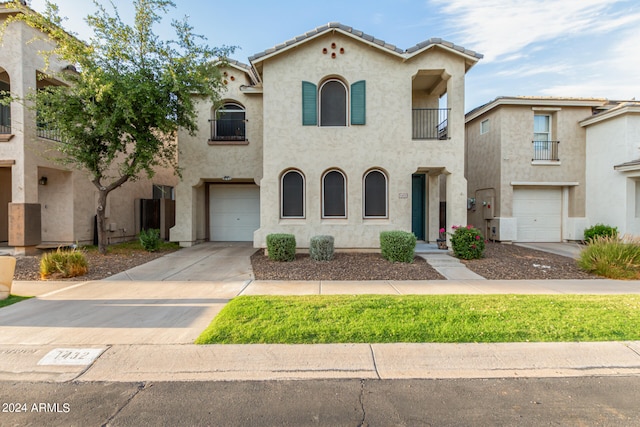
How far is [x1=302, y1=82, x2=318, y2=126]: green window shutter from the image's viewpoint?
10766mm

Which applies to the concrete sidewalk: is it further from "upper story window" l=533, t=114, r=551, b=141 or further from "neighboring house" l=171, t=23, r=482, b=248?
"upper story window" l=533, t=114, r=551, b=141

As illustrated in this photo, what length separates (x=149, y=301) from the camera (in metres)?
6.02

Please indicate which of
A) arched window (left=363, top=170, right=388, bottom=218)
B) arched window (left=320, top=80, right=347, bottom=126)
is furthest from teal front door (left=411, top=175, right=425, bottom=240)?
arched window (left=320, top=80, right=347, bottom=126)

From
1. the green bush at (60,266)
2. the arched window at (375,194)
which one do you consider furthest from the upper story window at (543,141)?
the green bush at (60,266)

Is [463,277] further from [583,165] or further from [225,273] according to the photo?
[583,165]

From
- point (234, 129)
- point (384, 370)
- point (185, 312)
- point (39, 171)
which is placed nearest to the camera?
point (384, 370)

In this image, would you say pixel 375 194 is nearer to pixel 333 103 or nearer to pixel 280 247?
pixel 333 103

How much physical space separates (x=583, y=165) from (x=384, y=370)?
15977 mm

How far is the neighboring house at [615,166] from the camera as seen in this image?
1266 centimetres

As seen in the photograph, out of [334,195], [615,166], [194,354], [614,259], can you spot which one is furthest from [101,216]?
[615,166]

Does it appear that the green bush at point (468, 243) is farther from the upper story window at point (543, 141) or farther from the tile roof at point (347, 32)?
the upper story window at point (543, 141)

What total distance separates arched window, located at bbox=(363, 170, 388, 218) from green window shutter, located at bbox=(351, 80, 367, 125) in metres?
1.84

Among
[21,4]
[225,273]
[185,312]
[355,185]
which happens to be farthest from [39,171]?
[355,185]

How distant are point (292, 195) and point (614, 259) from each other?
9340 mm
